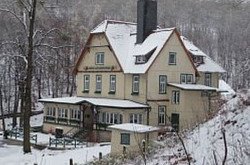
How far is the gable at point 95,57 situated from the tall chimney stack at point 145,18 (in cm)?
281

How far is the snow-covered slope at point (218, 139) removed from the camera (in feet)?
28.4

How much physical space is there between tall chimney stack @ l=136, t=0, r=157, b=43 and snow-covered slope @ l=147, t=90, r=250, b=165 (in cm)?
3193

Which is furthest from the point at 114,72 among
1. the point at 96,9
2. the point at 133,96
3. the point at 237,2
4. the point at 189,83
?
the point at 96,9

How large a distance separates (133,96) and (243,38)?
7456cm

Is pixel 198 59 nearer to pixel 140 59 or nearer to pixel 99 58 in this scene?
pixel 140 59

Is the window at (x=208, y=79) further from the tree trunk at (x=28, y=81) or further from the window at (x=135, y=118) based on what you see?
the tree trunk at (x=28, y=81)

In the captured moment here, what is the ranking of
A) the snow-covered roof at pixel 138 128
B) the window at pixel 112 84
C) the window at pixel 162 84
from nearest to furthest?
the snow-covered roof at pixel 138 128 → the window at pixel 162 84 → the window at pixel 112 84

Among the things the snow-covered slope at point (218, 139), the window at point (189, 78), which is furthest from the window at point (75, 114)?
the snow-covered slope at point (218, 139)

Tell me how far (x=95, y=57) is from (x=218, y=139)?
3593 cm

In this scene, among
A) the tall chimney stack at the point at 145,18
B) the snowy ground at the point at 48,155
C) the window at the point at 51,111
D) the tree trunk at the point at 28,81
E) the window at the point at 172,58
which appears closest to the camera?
the snowy ground at the point at 48,155

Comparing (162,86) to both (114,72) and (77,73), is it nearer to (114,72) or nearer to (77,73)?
(114,72)

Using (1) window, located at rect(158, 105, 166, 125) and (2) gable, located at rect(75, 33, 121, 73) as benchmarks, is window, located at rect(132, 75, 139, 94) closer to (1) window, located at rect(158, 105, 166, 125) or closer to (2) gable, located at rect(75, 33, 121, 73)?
(2) gable, located at rect(75, 33, 121, 73)

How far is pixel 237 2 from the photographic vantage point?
11.9m

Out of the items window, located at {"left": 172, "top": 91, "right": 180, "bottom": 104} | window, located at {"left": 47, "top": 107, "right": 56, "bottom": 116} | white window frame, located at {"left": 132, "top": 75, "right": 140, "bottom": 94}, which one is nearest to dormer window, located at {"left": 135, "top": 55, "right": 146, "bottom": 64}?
white window frame, located at {"left": 132, "top": 75, "right": 140, "bottom": 94}
